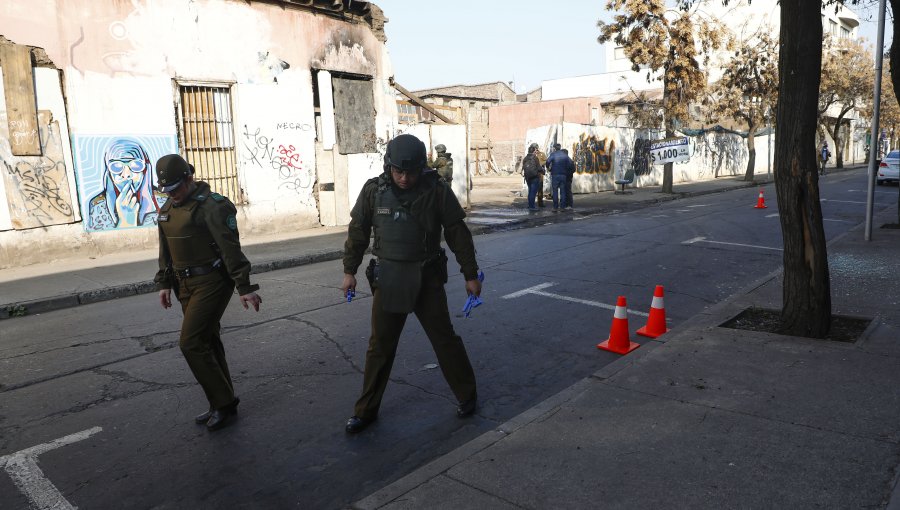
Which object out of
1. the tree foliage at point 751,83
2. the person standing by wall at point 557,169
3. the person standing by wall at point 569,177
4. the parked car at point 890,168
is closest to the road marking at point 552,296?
the person standing by wall at point 557,169

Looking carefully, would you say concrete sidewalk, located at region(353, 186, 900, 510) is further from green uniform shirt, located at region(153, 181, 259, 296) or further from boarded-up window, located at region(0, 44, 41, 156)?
boarded-up window, located at region(0, 44, 41, 156)

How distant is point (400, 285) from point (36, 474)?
2345mm

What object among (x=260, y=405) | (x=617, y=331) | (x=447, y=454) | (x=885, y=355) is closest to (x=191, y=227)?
(x=260, y=405)

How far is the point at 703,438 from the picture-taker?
11.7 ft

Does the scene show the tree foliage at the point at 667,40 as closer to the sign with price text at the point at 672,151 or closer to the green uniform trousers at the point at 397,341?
the sign with price text at the point at 672,151

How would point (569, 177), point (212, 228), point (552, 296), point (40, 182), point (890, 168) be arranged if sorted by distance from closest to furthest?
1. point (212, 228)
2. point (552, 296)
3. point (40, 182)
4. point (569, 177)
5. point (890, 168)

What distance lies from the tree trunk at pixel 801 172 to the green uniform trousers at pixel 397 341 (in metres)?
3.20

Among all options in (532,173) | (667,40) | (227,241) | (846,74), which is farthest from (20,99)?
(846,74)

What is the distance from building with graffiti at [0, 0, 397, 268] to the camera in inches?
413

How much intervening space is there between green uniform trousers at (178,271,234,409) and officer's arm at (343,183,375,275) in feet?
2.95

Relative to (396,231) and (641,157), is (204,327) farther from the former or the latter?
(641,157)

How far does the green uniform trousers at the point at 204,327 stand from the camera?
4.11 meters

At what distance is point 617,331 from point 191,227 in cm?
359

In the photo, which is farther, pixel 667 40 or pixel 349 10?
pixel 667 40
